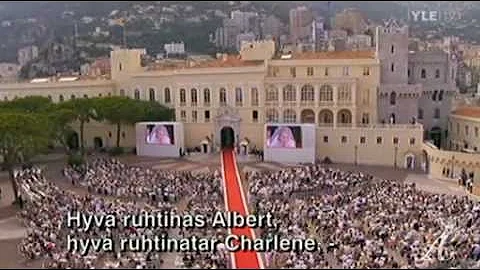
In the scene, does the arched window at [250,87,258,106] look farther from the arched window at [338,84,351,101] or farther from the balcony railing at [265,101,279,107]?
the arched window at [338,84,351,101]

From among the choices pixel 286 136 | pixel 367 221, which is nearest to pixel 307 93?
pixel 286 136

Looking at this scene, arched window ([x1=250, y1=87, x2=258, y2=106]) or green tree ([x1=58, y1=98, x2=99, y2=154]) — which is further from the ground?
arched window ([x1=250, y1=87, x2=258, y2=106])

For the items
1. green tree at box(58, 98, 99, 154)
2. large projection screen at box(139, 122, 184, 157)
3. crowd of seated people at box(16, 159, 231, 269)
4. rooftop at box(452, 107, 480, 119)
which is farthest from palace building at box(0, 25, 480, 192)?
crowd of seated people at box(16, 159, 231, 269)

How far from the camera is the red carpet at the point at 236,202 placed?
2822 centimetres

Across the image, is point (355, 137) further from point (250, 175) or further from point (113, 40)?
point (113, 40)

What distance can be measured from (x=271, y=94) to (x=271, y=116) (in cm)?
217

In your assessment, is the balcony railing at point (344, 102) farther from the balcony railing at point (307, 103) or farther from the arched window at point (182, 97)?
the arched window at point (182, 97)

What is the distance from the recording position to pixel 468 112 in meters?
62.9

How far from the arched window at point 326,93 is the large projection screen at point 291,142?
18.9ft

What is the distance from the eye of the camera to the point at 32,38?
432 ft

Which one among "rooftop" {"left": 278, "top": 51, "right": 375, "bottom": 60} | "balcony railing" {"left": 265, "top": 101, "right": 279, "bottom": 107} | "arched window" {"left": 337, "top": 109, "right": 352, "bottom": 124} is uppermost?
"rooftop" {"left": 278, "top": 51, "right": 375, "bottom": 60}

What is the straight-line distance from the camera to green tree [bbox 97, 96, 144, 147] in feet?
217

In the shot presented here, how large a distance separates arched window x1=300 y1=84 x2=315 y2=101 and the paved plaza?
25.4ft

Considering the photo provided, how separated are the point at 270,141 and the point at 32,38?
8737cm
